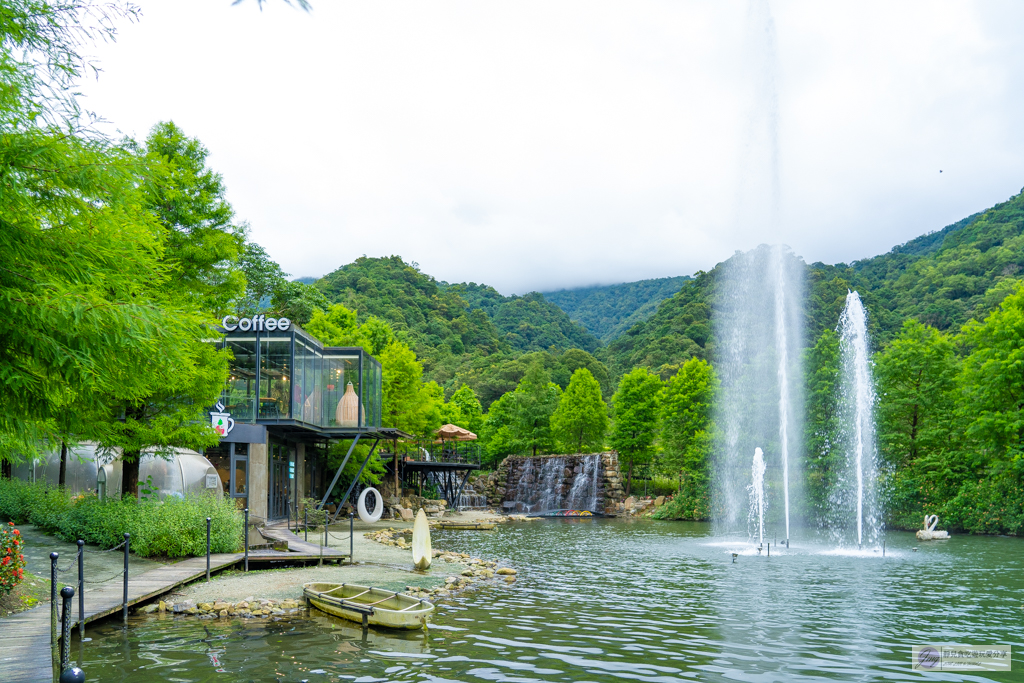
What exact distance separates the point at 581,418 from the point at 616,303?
9227 centimetres

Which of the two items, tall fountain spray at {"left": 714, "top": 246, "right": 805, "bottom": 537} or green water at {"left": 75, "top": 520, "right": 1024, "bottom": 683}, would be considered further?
tall fountain spray at {"left": 714, "top": 246, "right": 805, "bottom": 537}

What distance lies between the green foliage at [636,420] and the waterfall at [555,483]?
120 inches

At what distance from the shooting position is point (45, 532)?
19891 millimetres

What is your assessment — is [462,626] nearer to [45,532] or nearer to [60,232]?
[60,232]

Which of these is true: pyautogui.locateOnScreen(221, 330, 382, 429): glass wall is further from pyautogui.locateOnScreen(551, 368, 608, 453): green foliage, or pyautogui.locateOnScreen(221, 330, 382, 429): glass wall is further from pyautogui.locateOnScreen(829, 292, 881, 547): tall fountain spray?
pyautogui.locateOnScreen(551, 368, 608, 453): green foliage

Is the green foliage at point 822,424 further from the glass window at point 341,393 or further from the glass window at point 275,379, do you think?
the glass window at point 275,379

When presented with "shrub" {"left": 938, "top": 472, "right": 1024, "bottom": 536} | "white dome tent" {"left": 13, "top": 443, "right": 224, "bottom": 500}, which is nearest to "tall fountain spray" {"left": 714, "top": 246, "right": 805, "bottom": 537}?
"shrub" {"left": 938, "top": 472, "right": 1024, "bottom": 536}

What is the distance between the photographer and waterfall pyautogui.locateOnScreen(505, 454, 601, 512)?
2082 inches

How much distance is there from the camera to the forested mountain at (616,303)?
140 metres

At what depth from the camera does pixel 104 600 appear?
41.3ft

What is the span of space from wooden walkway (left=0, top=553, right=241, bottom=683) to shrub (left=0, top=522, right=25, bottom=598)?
1.68 ft

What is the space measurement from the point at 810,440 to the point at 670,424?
9.91 m

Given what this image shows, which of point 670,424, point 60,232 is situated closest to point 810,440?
point 670,424

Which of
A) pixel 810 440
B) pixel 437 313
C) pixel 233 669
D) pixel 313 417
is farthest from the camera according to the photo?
pixel 437 313
